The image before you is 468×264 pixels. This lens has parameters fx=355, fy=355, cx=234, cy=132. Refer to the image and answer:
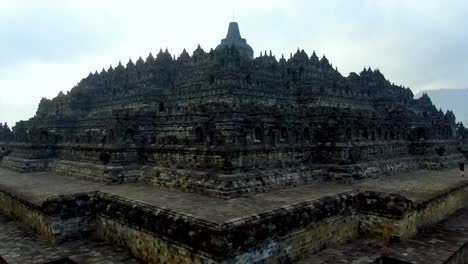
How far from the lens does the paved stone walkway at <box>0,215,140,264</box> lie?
11.8m

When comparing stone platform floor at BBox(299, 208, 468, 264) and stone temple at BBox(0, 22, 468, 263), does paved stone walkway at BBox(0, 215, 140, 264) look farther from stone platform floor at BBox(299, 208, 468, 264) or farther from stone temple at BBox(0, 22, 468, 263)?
stone platform floor at BBox(299, 208, 468, 264)

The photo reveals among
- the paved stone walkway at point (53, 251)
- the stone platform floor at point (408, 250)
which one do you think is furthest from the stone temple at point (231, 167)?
the paved stone walkway at point (53, 251)

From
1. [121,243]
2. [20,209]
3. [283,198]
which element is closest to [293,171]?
[283,198]

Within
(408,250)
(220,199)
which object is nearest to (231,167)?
(220,199)

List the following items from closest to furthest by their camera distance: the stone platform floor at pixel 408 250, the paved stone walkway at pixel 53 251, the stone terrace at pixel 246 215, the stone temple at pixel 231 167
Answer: the stone terrace at pixel 246 215 → the stone temple at pixel 231 167 → the stone platform floor at pixel 408 250 → the paved stone walkway at pixel 53 251

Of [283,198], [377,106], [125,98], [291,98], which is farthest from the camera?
[377,106]

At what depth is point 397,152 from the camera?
25.5 meters

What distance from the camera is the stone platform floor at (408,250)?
11672 millimetres

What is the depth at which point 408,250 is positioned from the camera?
12.5 meters

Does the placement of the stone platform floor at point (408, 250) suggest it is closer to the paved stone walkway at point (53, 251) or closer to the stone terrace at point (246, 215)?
the stone terrace at point (246, 215)

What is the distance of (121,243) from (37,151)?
18615 mm

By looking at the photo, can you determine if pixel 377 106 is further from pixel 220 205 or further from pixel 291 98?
pixel 220 205

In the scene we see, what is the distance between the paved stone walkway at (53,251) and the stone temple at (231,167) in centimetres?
43

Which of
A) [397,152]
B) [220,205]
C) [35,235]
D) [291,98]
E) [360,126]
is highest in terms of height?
[291,98]
